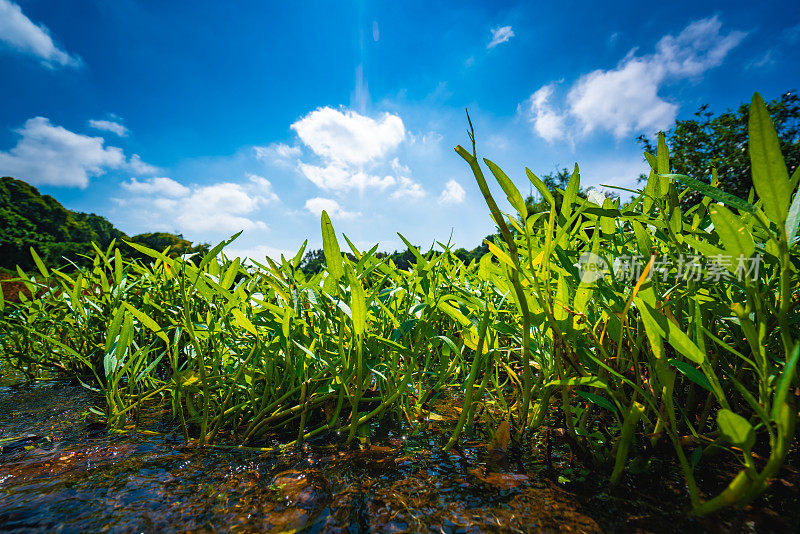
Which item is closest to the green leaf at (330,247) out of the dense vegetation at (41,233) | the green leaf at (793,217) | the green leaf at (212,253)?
the green leaf at (212,253)

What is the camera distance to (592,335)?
0.51m

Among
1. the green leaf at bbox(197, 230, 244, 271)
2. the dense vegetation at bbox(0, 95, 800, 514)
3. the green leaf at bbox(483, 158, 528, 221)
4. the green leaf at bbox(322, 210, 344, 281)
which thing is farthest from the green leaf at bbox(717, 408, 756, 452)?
the green leaf at bbox(197, 230, 244, 271)

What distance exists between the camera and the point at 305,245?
32.2 inches

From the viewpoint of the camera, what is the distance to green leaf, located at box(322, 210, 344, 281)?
0.53 metres

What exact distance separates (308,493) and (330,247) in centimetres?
34

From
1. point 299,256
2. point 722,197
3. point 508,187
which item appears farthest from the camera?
point 299,256

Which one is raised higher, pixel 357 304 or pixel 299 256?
pixel 299 256

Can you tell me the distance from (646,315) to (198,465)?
650mm

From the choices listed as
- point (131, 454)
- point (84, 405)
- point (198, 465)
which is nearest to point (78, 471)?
point (131, 454)

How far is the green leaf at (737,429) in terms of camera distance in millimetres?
274

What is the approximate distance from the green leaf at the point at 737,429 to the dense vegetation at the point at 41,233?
11.5 meters

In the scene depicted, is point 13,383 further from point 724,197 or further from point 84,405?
point 724,197

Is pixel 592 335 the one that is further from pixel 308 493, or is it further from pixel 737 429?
pixel 308 493

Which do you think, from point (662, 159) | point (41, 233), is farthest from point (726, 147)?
point (41, 233)
